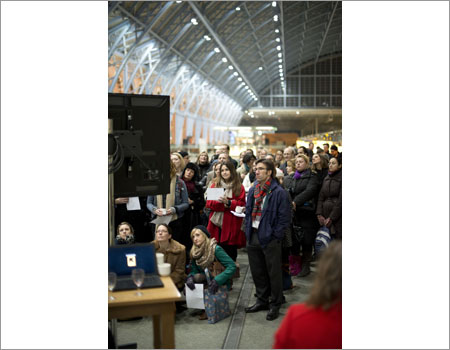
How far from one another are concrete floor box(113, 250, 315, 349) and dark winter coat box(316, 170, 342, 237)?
0.59 m

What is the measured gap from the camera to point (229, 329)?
3.79 metres

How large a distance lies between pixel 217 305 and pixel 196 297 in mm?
426

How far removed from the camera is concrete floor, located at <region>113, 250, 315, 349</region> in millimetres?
2791

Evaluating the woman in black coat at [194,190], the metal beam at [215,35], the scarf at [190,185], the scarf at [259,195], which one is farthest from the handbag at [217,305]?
the metal beam at [215,35]

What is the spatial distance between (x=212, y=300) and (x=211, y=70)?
24324 millimetres

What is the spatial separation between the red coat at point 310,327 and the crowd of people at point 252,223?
0.01m

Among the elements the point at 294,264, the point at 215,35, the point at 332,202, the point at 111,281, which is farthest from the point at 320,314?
the point at 215,35

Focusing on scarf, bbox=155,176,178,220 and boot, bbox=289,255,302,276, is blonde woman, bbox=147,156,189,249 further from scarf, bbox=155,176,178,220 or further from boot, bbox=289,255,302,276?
boot, bbox=289,255,302,276

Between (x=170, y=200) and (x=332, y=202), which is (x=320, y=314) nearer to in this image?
(x=170, y=200)

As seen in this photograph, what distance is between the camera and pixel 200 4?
1705 centimetres

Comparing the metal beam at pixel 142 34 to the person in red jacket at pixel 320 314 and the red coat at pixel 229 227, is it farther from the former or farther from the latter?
the person in red jacket at pixel 320 314

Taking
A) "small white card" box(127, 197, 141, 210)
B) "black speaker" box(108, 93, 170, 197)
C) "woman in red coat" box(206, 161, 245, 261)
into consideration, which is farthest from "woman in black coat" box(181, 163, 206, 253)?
"black speaker" box(108, 93, 170, 197)
